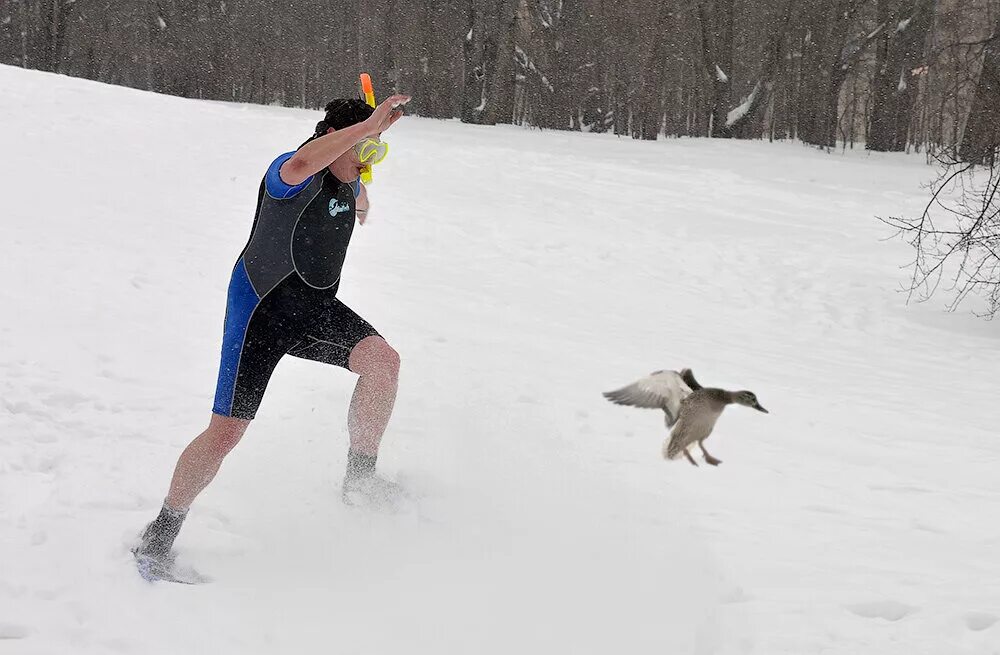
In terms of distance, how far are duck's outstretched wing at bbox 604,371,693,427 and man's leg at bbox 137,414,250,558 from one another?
4.79ft

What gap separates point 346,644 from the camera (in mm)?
3461

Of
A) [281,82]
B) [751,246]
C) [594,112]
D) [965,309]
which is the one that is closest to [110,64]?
[281,82]

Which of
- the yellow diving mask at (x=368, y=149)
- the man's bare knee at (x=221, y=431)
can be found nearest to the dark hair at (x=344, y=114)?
the yellow diving mask at (x=368, y=149)

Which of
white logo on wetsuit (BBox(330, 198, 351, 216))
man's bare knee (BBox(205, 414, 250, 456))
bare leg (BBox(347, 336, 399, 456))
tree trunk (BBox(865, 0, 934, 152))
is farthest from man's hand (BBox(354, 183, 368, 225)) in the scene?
tree trunk (BBox(865, 0, 934, 152))

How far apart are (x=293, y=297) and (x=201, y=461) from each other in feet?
2.35

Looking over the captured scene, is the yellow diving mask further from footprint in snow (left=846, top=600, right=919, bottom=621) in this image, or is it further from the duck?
footprint in snow (left=846, top=600, right=919, bottom=621)

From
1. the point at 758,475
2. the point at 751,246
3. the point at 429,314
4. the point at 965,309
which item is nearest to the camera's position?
the point at 758,475

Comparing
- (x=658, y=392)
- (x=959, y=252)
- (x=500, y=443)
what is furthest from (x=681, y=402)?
(x=959, y=252)

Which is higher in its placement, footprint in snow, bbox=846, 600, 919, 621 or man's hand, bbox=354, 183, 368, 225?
man's hand, bbox=354, 183, 368, 225

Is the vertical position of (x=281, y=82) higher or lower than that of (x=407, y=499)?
higher

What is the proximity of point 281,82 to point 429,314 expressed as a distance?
87.3 feet

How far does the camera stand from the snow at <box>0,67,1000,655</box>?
3670 mm

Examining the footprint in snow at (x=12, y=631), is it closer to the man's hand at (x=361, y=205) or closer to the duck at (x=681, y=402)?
the man's hand at (x=361, y=205)

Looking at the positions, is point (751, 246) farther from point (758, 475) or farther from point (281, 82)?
point (281, 82)
